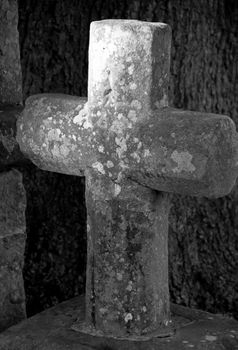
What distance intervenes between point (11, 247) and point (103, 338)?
0.50 m

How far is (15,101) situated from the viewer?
295 cm

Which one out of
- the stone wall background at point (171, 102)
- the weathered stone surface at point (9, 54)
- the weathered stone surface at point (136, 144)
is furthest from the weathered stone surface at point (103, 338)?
the stone wall background at point (171, 102)

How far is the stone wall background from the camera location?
12.1 ft

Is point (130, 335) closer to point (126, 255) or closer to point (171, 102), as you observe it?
point (126, 255)

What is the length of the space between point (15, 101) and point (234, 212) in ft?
4.62

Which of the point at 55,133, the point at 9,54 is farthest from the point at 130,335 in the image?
the point at 9,54

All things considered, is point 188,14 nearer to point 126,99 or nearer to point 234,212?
point 234,212

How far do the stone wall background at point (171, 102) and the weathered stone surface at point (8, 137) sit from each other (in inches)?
32.1

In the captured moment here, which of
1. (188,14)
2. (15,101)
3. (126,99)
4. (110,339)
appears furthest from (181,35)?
(110,339)

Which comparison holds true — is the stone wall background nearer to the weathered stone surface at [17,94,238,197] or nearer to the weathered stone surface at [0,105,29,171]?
the weathered stone surface at [0,105,29,171]

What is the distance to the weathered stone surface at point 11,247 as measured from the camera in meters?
2.92

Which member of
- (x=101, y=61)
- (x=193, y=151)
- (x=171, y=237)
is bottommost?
(x=171, y=237)

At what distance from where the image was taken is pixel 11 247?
9.70ft

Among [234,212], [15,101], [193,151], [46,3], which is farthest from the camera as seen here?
[234,212]
